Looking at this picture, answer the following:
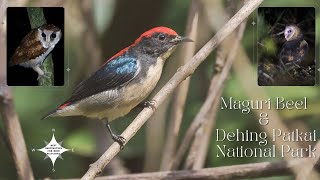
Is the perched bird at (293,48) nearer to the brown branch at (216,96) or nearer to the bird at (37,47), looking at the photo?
the brown branch at (216,96)

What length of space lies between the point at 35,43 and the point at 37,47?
0.07ft

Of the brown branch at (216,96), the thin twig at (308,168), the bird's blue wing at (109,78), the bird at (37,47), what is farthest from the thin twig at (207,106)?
the bird at (37,47)

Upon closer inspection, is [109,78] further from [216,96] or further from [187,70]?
[216,96]

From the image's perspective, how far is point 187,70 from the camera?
15.2 feet

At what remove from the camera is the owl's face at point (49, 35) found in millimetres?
4680

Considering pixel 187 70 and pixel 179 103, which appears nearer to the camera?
pixel 187 70

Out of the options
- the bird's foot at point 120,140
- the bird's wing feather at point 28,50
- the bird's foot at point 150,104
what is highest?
the bird's wing feather at point 28,50

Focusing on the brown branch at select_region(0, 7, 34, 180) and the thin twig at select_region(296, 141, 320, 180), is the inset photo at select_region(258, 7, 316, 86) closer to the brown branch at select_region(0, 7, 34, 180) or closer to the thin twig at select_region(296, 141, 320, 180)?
the thin twig at select_region(296, 141, 320, 180)

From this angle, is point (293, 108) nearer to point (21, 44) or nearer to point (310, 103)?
point (310, 103)

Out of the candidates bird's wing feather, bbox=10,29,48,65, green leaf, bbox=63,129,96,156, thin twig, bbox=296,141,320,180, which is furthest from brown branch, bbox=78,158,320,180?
bird's wing feather, bbox=10,29,48,65

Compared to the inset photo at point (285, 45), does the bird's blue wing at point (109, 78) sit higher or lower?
lower

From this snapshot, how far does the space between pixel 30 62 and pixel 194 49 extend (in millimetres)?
803

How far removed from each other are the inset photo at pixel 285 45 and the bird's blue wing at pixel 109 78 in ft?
2.08

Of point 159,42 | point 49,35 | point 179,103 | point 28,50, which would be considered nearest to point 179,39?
point 159,42
